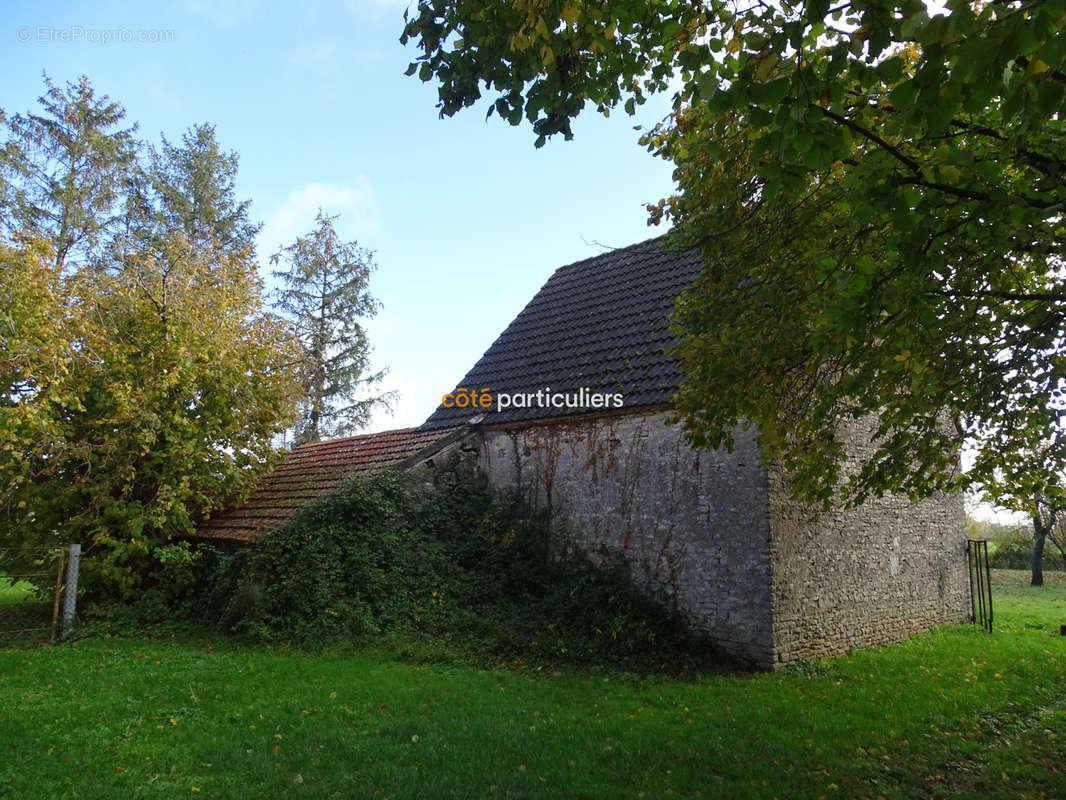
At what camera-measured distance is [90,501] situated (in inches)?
443

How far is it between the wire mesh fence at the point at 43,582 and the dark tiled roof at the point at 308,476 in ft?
7.59

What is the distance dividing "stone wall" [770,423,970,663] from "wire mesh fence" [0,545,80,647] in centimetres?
1047

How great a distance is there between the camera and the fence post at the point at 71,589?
396 inches

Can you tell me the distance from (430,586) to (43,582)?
20.8 ft

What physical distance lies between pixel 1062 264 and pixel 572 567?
25.6 ft

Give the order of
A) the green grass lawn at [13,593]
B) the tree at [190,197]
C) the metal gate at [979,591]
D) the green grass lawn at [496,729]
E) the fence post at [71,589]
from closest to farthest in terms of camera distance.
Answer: the green grass lawn at [496,729] < the fence post at [71,589] < the metal gate at [979,591] < the green grass lawn at [13,593] < the tree at [190,197]

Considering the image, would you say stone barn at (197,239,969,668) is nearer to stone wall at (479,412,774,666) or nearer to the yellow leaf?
stone wall at (479,412,774,666)

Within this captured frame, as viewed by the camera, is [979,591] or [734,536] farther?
[979,591]

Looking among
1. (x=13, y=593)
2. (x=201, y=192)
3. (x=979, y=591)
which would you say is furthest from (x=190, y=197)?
(x=979, y=591)

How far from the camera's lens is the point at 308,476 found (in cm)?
1370

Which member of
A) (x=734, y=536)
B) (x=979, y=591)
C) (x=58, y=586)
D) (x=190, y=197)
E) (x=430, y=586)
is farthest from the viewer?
(x=190, y=197)

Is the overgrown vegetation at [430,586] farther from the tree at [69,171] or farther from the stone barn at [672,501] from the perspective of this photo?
the tree at [69,171]

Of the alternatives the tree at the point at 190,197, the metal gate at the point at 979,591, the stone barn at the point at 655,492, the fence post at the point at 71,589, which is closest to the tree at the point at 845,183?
the stone barn at the point at 655,492

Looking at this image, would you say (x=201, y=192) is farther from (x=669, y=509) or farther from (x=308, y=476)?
(x=669, y=509)
